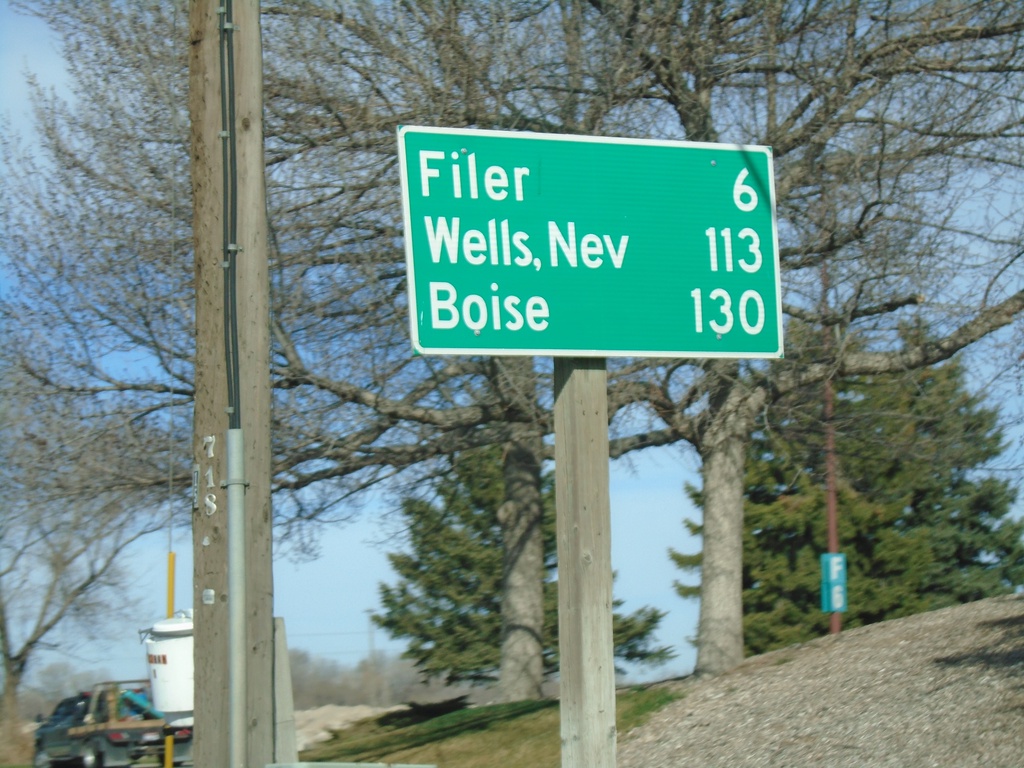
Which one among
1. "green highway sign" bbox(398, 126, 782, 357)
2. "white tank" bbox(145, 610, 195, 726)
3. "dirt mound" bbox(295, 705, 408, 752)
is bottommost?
"dirt mound" bbox(295, 705, 408, 752)

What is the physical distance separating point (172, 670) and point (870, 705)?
19.5 feet

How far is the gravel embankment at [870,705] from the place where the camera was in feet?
32.5

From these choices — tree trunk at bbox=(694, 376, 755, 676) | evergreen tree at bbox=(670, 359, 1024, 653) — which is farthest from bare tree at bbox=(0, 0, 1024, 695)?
evergreen tree at bbox=(670, 359, 1024, 653)

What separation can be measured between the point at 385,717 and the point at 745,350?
57.2 ft

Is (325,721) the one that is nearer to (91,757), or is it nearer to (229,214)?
(91,757)

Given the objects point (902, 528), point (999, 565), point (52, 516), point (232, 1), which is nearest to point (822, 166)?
point (232, 1)

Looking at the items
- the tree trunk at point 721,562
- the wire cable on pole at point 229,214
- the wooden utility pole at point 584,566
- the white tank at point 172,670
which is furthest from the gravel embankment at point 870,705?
the wire cable on pole at point 229,214

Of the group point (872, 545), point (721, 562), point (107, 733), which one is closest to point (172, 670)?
point (721, 562)

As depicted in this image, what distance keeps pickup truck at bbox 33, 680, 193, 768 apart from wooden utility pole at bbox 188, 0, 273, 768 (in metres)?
13.3

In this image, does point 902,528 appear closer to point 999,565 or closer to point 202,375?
point 999,565

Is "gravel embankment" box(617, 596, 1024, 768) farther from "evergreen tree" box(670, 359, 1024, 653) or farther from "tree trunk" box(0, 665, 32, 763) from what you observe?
"tree trunk" box(0, 665, 32, 763)

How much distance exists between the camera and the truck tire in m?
20.7

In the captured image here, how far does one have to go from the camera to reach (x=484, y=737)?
15.1 m

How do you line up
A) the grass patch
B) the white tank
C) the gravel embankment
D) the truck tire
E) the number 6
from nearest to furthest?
Result: the number 6 < the gravel embankment < the white tank < the grass patch < the truck tire
